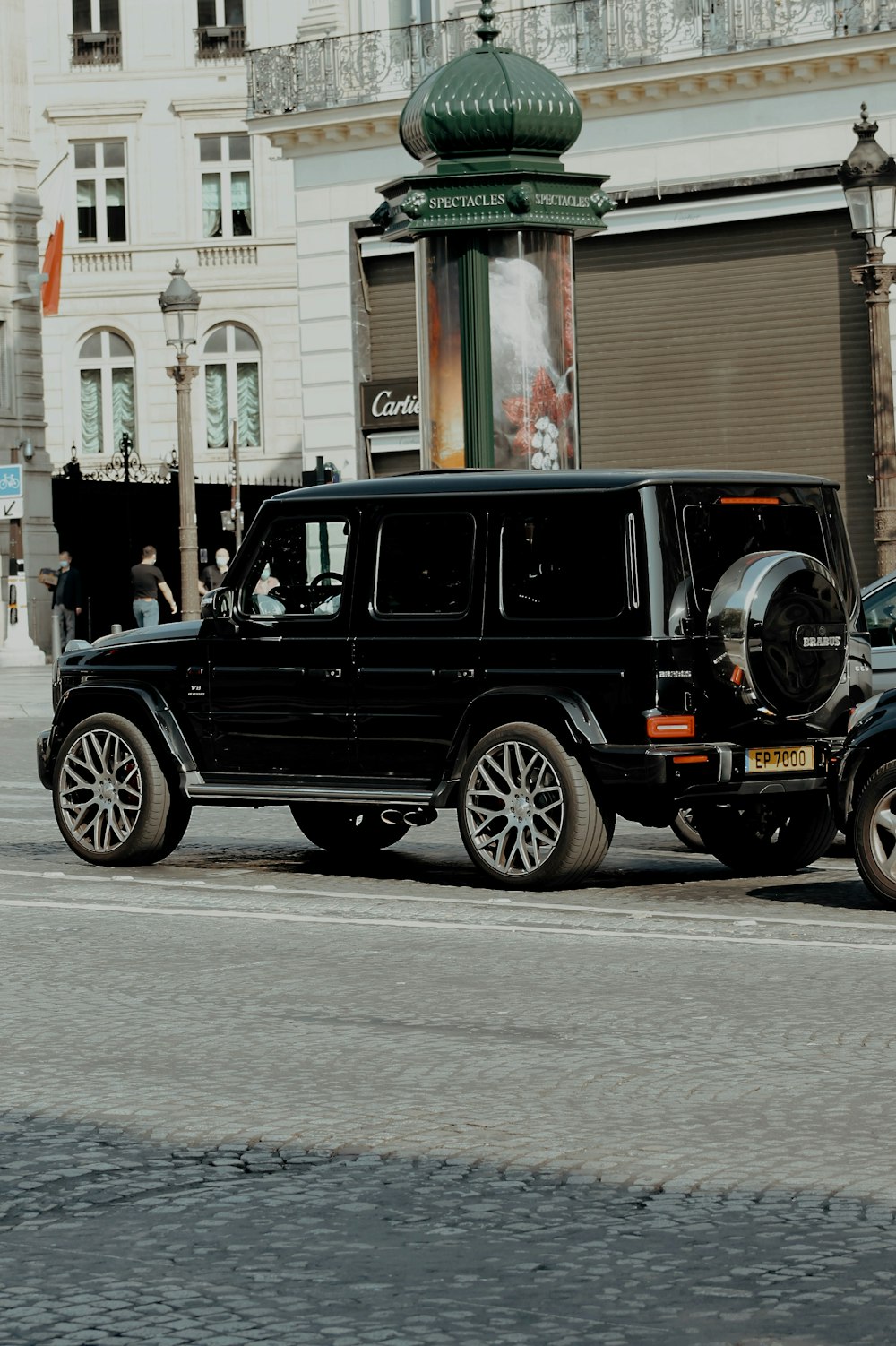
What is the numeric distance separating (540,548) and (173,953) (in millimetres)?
2876

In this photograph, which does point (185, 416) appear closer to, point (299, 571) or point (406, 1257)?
point (299, 571)

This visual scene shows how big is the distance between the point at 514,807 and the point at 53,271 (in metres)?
34.2

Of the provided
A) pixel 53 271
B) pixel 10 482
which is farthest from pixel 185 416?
pixel 53 271

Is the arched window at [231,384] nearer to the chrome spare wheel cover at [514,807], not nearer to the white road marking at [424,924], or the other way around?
the chrome spare wheel cover at [514,807]

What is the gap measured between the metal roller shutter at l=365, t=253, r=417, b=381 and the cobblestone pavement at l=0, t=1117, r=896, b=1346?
79.0 feet

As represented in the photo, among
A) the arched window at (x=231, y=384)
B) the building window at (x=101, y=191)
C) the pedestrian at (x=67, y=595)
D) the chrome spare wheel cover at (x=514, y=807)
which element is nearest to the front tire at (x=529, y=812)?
the chrome spare wheel cover at (x=514, y=807)

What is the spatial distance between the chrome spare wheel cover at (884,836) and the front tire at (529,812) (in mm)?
1323

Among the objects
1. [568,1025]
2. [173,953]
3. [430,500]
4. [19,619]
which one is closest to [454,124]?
[430,500]

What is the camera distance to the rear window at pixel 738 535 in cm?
1104

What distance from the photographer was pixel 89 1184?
18.7 feet

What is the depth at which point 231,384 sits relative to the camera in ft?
190

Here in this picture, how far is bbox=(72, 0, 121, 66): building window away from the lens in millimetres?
57688

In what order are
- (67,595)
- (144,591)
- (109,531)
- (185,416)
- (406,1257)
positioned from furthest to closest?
(109,531) < (67,595) < (144,591) < (185,416) < (406,1257)

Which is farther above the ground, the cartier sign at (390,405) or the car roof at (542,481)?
the cartier sign at (390,405)
